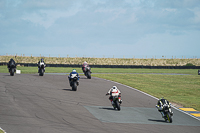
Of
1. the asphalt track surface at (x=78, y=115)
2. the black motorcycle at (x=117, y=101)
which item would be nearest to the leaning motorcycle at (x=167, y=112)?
the asphalt track surface at (x=78, y=115)

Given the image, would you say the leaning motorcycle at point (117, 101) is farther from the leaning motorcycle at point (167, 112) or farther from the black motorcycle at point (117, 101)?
the leaning motorcycle at point (167, 112)

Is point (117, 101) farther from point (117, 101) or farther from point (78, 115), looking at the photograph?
point (78, 115)

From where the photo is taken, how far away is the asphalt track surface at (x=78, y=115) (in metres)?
12.5

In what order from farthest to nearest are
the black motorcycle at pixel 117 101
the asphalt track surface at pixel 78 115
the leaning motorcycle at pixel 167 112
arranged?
1. the black motorcycle at pixel 117 101
2. the leaning motorcycle at pixel 167 112
3. the asphalt track surface at pixel 78 115

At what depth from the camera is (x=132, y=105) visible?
19.7 meters

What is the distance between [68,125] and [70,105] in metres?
5.02

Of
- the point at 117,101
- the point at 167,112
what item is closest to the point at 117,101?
the point at 117,101

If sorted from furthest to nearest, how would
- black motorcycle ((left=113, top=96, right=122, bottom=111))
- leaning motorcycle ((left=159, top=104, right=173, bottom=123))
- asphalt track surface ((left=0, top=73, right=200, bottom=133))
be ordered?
1. black motorcycle ((left=113, top=96, right=122, bottom=111))
2. leaning motorcycle ((left=159, top=104, right=173, bottom=123))
3. asphalt track surface ((left=0, top=73, right=200, bottom=133))

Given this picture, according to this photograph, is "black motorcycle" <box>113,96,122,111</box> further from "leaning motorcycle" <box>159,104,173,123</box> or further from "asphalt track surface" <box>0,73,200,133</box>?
"leaning motorcycle" <box>159,104,173,123</box>

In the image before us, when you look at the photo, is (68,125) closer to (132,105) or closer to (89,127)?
(89,127)

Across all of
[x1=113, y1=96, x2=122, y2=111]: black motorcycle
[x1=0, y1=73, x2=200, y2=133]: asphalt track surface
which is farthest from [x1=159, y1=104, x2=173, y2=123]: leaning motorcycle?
[x1=113, y1=96, x2=122, y2=111]: black motorcycle

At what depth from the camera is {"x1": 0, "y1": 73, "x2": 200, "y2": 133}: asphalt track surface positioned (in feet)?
41.0

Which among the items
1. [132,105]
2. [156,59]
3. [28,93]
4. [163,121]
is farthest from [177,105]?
[156,59]

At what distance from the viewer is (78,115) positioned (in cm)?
1507
